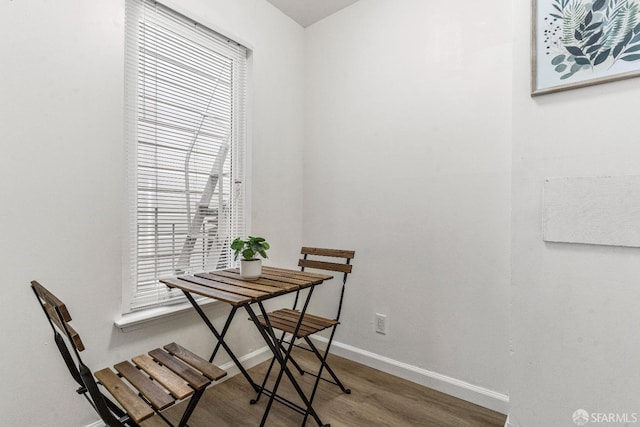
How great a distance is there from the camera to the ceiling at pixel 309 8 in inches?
103

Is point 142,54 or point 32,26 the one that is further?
point 142,54

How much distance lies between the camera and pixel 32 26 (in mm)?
1487

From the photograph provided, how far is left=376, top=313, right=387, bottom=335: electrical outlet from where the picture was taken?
7.95ft

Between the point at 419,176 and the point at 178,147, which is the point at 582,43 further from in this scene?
the point at 178,147

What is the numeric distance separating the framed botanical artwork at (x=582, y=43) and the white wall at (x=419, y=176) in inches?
16.1

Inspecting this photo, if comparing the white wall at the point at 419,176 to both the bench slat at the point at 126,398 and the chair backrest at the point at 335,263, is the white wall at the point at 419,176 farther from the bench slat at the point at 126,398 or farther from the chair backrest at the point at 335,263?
the bench slat at the point at 126,398

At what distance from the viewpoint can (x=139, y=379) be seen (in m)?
1.38

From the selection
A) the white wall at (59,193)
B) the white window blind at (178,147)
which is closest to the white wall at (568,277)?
the white window blind at (178,147)

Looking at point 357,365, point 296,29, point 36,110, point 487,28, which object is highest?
point 296,29

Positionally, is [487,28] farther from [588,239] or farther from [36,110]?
[36,110]

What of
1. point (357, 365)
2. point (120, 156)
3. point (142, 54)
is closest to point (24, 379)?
point (120, 156)

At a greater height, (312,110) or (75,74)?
(312,110)

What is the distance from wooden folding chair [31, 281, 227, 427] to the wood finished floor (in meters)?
0.55

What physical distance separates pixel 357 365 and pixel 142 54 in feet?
8.43
